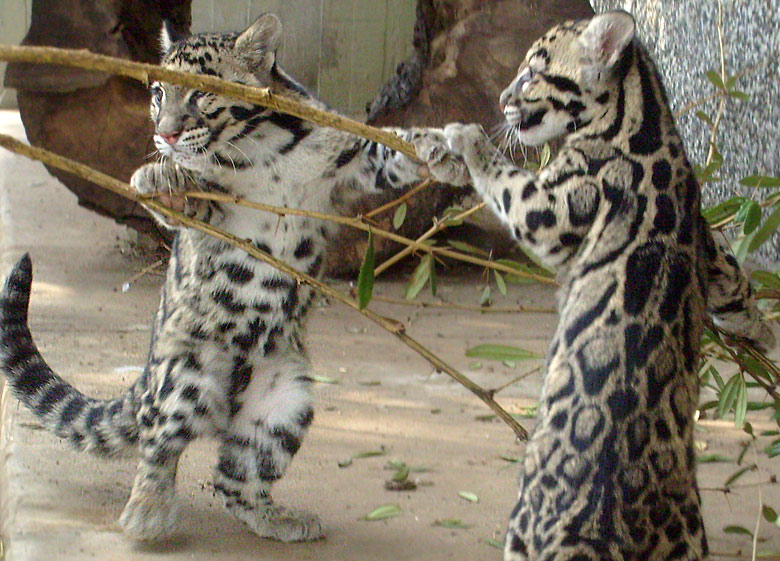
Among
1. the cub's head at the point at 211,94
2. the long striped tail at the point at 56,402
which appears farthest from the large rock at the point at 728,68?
the long striped tail at the point at 56,402

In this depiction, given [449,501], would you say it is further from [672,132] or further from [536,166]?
[672,132]

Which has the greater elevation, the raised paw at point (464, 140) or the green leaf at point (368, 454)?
the raised paw at point (464, 140)

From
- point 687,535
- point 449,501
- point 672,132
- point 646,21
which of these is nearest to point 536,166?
point 672,132

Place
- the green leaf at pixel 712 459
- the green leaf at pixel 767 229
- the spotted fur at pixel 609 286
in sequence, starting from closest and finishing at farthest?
1. the spotted fur at pixel 609 286
2. the green leaf at pixel 767 229
3. the green leaf at pixel 712 459

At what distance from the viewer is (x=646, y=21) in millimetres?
7844

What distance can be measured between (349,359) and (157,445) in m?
2.40

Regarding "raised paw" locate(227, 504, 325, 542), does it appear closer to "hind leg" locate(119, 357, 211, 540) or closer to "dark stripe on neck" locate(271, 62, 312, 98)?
"hind leg" locate(119, 357, 211, 540)

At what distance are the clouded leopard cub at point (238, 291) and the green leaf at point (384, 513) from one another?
27 centimetres

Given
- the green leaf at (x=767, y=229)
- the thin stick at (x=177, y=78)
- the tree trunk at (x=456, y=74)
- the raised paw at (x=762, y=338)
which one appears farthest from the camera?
the tree trunk at (x=456, y=74)

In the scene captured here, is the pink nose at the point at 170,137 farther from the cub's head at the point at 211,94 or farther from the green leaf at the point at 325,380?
the green leaf at the point at 325,380

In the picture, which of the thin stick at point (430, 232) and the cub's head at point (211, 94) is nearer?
the thin stick at point (430, 232)

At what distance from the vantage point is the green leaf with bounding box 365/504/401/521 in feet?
14.7

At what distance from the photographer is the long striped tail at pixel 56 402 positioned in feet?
14.6

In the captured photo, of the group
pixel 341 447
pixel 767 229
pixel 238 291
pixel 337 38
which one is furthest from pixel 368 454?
pixel 337 38
